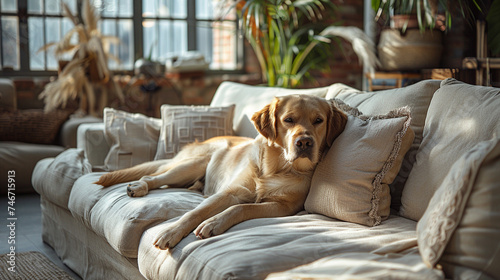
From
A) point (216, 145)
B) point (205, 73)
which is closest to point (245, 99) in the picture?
point (216, 145)

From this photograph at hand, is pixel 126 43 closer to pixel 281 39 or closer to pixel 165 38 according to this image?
pixel 165 38

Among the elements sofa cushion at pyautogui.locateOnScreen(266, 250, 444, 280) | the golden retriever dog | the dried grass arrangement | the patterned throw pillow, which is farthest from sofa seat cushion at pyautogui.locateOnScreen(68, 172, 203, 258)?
the dried grass arrangement

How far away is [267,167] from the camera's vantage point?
7.11 ft

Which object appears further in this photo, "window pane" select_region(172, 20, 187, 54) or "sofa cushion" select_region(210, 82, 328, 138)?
"window pane" select_region(172, 20, 187, 54)

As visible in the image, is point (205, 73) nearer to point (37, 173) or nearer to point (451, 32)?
point (451, 32)

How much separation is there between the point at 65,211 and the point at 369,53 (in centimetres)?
251

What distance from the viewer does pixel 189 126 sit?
121 inches

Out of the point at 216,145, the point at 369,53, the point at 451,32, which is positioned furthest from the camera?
the point at 451,32

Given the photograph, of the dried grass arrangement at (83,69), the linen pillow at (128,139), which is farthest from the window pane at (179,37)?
the linen pillow at (128,139)

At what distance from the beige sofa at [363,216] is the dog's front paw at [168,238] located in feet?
0.08

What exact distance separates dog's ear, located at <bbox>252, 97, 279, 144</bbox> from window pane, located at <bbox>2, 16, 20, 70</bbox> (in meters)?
4.02

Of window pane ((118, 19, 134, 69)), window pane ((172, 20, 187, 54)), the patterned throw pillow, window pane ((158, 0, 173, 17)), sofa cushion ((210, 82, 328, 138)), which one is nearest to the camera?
sofa cushion ((210, 82, 328, 138))

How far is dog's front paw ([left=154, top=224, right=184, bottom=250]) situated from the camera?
1.81 m

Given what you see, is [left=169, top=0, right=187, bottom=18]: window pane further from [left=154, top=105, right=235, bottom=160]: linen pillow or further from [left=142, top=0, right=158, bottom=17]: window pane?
[left=154, top=105, right=235, bottom=160]: linen pillow
